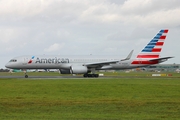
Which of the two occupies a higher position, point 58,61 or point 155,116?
point 58,61

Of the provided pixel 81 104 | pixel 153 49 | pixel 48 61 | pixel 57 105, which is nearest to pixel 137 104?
pixel 81 104

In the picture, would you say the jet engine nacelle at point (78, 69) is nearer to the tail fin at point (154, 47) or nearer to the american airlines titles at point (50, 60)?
the american airlines titles at point (50, 60)

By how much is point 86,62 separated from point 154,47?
11.8 metres

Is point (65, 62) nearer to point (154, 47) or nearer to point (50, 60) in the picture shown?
point (50, 60)

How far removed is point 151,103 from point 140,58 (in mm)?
42416

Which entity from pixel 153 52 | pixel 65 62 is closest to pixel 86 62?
pixel 65 62

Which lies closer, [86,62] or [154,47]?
[86,62]

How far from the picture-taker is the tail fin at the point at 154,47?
64062 millimetres

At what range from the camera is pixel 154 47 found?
64.9 m

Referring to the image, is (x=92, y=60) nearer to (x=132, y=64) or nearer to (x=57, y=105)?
(x=132, y=64)

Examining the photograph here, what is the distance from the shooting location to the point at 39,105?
66.5ft

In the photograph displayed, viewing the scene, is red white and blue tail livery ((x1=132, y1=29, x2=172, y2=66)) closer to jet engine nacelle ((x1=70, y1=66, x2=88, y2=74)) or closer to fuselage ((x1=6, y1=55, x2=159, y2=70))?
fuselage ((x1=6, y1=55, x2=159, y2=70))

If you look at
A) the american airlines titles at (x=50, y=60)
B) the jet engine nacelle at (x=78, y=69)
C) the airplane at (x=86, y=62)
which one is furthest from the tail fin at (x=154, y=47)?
the american airlines titles at (x=50, y=60)

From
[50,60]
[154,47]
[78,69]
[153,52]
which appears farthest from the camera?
[154,47]
